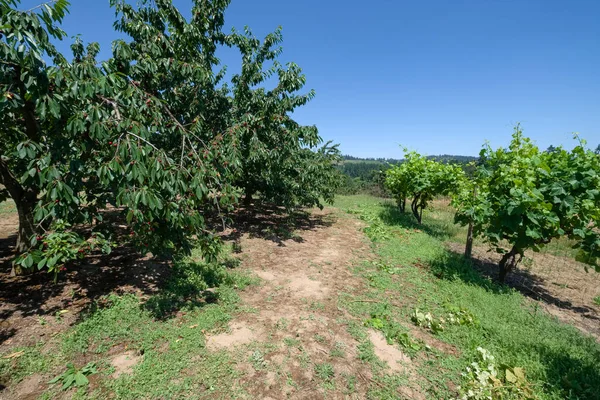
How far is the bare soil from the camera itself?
16.6 feet

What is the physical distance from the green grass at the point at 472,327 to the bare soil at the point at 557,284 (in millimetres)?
626

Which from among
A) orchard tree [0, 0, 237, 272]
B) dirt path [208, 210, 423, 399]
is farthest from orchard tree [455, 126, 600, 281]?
orchard tree [0, 0, 237, 272]

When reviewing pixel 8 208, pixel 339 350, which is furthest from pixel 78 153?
pixel 8 208

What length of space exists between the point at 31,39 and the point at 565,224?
851 centimetres

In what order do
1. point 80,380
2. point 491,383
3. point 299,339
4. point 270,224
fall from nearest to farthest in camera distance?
1. point 80,380
2. point 491,383
3. point 299,339
4. point 270,224

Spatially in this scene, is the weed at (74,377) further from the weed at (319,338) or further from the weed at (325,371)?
the weed at (319,338)

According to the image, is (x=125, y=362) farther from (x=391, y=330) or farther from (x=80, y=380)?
(x=391, y=330)

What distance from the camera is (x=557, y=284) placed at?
21.4 ft

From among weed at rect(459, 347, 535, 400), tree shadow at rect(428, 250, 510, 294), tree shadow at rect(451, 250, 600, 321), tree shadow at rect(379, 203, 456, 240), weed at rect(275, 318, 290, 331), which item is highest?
tree shadow at rect(379, 203, 456, 240)

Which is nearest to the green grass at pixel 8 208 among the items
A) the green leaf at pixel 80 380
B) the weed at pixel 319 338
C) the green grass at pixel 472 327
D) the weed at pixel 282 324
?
the green leaf at pixel 80 380

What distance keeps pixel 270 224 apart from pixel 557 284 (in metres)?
8.31

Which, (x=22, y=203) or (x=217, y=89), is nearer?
(x=22, y=203)

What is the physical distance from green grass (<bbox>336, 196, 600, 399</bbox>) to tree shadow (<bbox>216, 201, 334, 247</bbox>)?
3.01 m

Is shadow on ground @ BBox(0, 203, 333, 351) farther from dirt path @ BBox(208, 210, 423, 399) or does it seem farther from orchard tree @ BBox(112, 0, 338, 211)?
orchard tree @ BBox(112, 0, 338, 211)
